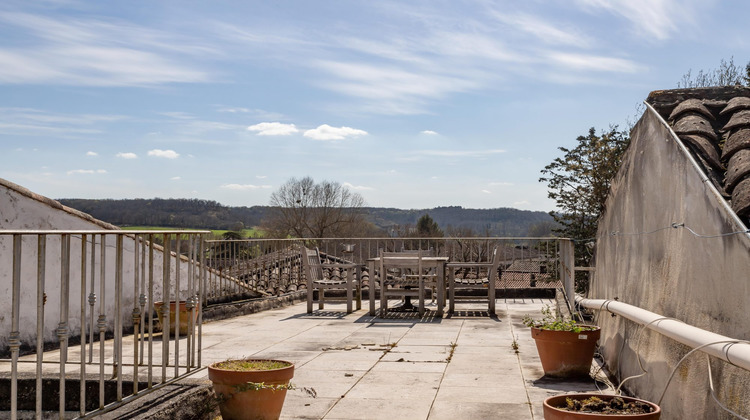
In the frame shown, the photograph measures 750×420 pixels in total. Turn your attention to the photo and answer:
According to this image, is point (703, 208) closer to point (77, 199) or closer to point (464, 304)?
point (464, 304)

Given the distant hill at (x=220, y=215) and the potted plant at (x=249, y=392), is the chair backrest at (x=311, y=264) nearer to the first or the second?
the potted plant at (x=249, y=392)

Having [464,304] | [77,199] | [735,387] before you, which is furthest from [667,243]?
[77,199]

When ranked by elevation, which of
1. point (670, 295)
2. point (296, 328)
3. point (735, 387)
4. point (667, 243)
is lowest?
point (296, 328)

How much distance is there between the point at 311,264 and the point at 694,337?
24.9 feet

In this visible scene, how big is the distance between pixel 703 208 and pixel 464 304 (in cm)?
817

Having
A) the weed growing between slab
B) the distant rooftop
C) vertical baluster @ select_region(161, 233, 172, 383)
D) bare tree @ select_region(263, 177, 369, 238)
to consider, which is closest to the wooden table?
the distant rooftop

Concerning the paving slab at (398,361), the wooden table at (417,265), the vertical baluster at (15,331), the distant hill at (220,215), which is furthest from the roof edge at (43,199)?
the distant hill at (220,215)

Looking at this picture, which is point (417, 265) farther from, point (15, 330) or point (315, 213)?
point (315, 213)

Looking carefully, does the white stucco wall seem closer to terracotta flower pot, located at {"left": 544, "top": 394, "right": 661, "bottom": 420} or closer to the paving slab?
the paving slab

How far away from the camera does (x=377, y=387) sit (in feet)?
16.0

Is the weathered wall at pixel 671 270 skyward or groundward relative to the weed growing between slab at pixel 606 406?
skyward

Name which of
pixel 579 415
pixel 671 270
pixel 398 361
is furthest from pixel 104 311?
pixel 671 270

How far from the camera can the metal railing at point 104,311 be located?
10.9ft

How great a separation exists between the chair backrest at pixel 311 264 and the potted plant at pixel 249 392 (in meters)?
5.89
